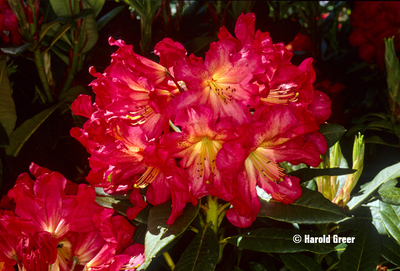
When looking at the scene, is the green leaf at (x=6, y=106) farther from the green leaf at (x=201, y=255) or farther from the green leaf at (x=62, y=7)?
the green leaf at (x=201, y=255)

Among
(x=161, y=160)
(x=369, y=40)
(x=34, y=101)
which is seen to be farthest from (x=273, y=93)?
(x=369, y=40)

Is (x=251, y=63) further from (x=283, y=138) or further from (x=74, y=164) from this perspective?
(x=74, y=164)

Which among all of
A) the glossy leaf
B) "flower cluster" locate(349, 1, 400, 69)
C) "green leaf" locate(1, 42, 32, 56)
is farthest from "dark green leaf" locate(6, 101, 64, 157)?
"flower cluster" locate(349, 1, 400, 69)

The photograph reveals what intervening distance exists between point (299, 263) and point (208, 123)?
0.44 metres

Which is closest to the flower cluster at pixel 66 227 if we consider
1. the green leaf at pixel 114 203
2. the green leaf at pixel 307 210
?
the green leaf at pixel 114 203

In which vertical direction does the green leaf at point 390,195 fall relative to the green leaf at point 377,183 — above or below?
above

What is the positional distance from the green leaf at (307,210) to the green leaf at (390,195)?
0.49ft

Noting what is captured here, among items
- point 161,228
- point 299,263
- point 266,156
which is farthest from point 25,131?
point 299,263

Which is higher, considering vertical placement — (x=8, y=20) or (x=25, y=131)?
(x=8, y=20)

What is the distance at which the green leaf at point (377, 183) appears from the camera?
75cm

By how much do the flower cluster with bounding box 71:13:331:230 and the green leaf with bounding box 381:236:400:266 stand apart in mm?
296

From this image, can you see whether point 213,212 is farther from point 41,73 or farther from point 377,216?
point 41,73

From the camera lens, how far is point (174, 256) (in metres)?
0.89

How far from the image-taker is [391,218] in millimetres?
704
